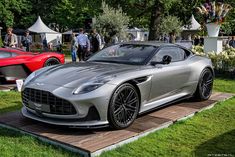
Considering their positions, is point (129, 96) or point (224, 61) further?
point (224, 61)

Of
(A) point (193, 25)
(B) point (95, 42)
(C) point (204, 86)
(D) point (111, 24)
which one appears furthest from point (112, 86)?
(A) point (193, 25)

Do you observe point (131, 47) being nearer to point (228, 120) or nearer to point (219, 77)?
point (228, 120)

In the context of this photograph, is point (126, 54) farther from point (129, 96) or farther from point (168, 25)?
point (168, 25)

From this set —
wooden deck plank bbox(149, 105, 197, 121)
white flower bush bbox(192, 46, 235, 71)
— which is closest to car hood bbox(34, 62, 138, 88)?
wooden deck plank bbox(149, 105, 197, 121)

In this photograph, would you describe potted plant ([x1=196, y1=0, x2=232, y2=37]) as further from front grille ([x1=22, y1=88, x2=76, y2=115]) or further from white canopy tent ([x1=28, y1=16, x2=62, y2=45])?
white canopy tent ([x1=28, y1=16, x2=62, y2=45])

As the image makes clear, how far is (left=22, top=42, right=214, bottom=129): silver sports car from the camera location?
4.98 metres

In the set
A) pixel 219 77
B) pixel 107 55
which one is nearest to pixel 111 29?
pixel 219 77

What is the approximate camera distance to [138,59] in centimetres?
607

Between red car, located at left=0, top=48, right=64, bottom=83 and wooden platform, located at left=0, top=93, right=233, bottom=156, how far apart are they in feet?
11.7

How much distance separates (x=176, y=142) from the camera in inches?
199

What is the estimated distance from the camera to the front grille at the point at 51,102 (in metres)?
4.96

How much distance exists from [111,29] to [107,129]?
17.1 meters

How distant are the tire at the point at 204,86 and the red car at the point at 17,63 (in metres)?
4.96

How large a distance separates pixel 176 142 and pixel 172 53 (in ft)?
7.11
